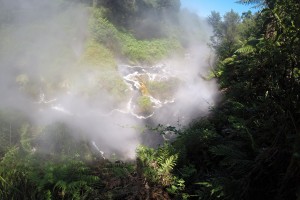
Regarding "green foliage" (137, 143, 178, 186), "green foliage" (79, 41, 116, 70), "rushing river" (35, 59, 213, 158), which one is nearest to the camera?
"green foliage" (137, 143, 178, 186)

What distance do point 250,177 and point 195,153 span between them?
193 cm

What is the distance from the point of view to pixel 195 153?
5082 millimetres

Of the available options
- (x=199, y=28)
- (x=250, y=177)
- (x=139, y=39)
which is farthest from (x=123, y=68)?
(x=199, y=28)

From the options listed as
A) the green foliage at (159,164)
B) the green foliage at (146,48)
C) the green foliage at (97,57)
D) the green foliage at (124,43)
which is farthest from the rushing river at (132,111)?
the green foliage at (159,164)

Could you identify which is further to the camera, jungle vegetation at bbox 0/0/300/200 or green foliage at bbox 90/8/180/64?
green foliage at bbox 90/8/180/64

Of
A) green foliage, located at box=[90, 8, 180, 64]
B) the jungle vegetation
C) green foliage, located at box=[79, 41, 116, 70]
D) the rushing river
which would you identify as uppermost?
green foliage, located at box=[90, 8, 180, 64]

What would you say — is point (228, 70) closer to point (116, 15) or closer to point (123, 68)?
point (123, 68)

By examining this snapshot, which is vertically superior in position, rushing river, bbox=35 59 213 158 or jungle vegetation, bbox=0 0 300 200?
rushing river, bbox=35 59 213 158

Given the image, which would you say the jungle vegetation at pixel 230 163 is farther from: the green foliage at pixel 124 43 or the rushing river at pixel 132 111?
the green foliage at pixel 124 43

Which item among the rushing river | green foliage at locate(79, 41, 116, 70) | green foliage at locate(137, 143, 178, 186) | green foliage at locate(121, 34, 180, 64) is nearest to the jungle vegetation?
green foliage at locate(137, 143, 178, 186)

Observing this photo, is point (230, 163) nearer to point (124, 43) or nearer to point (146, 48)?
point (124, 43)

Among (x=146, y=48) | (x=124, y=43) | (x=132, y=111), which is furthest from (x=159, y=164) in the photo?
(x=146, y=48)

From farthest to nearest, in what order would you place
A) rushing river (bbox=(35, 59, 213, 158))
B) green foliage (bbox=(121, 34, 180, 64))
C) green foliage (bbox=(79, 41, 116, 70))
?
green foliage (bbox=(121, 34, 180, 64)) → green foliage (bbox=(79, 41, 116, 70)) → rushing river (bbox=(35, 59, 213, 158))

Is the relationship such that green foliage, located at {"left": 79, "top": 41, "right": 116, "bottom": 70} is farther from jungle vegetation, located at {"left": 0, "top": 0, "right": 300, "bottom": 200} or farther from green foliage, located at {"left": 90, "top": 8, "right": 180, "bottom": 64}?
jungle vegetation, located at {"left": 0, "top": 0, "right": 300, "bottom": 200}
